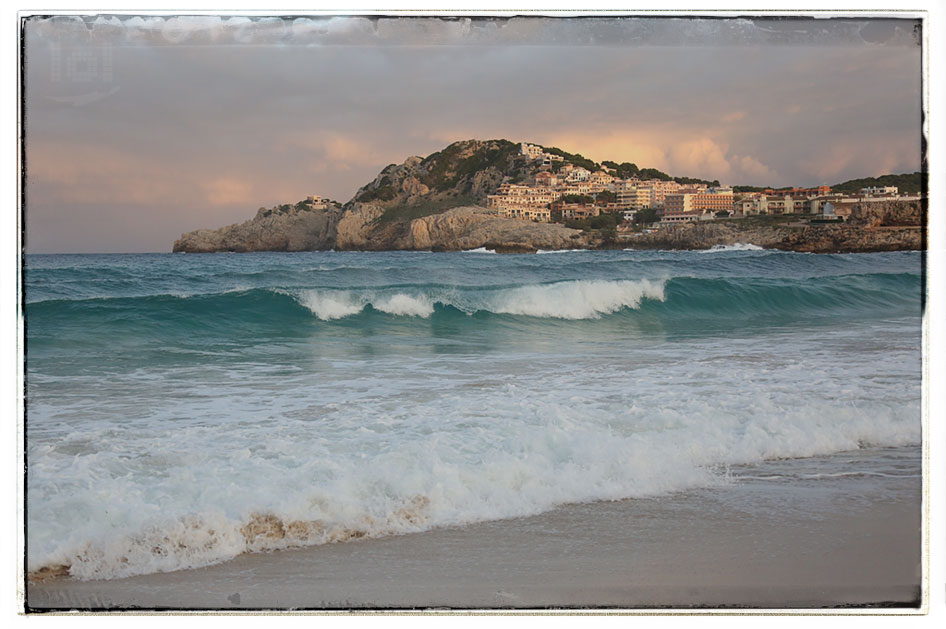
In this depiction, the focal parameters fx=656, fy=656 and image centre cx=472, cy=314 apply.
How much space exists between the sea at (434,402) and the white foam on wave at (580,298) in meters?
0.02

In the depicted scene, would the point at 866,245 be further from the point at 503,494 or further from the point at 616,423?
the point at 503,494

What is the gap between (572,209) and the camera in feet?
12.8

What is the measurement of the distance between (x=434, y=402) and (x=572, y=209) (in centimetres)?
174

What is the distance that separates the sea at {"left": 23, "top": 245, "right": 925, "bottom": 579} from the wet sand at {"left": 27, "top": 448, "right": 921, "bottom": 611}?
8 cm

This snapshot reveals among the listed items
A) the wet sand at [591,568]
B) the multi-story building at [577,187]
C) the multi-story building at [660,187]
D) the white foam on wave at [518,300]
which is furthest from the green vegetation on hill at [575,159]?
the wet sand at [591,568]

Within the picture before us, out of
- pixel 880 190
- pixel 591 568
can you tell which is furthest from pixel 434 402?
pixel 880 190

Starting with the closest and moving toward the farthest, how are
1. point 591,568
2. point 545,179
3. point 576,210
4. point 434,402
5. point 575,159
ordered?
point 591,568, point 434,402, point 575,159, point 545,179, point 576,210

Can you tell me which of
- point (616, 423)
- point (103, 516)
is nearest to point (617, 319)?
point (616, 423)

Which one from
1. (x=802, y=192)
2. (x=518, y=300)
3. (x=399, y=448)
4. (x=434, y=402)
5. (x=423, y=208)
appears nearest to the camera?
(x=399, y=448)

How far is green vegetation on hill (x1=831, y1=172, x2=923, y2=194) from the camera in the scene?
1.95m

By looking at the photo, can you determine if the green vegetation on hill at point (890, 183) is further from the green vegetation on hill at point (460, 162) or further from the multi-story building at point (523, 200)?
the multi-story building at point (523, 200)

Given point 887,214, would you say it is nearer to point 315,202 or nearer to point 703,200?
point 703,200

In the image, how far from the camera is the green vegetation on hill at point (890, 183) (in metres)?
1.95
